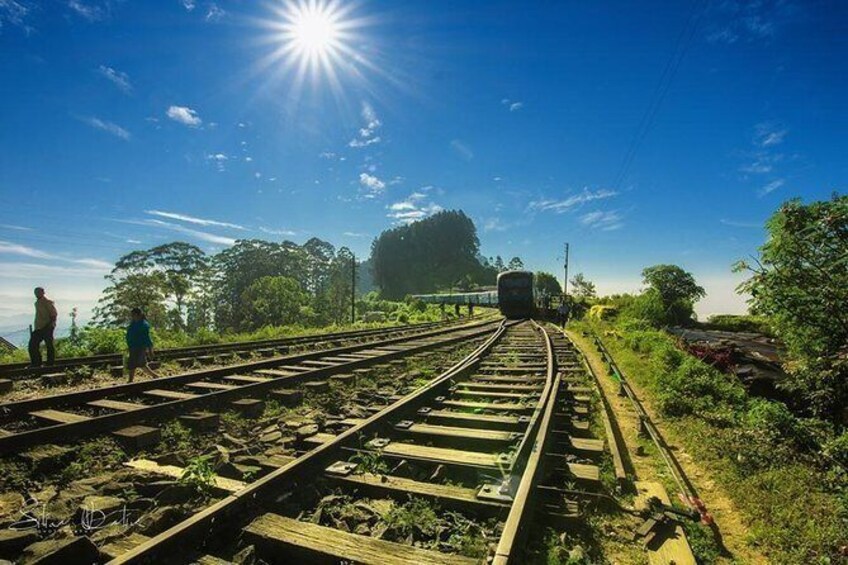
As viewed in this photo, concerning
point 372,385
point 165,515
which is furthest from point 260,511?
point 372,385

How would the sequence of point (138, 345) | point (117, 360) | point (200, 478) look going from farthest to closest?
1. point (117, 360)
2. point (138, 345)
3. point (200, 478)

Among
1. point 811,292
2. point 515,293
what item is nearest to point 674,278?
point 515,293

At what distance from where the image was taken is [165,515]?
2.79 metres

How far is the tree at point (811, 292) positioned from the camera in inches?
233

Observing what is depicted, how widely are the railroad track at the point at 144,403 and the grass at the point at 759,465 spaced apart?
509cm

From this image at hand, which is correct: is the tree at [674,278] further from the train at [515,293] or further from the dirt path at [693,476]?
the dirt path at [693,476]

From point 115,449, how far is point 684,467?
6.35 m

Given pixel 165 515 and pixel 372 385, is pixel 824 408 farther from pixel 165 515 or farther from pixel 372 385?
pixel 165 515

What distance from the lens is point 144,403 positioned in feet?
18.5

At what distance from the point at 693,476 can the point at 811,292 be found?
3543 mm

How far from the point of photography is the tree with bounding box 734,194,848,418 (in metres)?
5.93

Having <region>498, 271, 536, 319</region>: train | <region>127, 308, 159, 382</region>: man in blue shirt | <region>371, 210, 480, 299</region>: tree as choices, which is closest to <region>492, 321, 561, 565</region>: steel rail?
<region>127, 308, 159, 382</region>: man in blue shirt

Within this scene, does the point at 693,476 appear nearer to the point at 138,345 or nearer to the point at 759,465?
the point at 759,465

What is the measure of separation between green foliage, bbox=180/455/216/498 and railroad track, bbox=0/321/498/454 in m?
1.23
